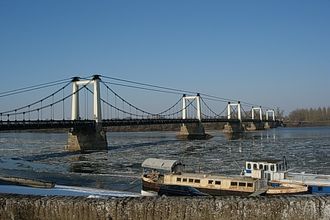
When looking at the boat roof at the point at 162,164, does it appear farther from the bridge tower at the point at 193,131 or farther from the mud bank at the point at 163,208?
the bridge tower at the point at 193,131

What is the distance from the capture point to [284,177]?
28.2 metres

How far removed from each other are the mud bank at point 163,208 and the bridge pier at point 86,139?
69047 millimetres

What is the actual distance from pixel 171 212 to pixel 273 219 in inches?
72.0

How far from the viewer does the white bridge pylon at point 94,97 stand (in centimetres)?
8855

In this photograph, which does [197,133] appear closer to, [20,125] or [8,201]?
[20,125]

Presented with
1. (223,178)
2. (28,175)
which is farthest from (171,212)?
(28,175)

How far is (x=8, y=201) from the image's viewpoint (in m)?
8.11

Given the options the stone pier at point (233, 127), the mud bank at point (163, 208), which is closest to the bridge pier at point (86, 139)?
the mud bank at point (163, 208)

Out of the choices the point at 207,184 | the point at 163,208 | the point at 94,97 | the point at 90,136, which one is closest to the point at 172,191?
the point at 207,184

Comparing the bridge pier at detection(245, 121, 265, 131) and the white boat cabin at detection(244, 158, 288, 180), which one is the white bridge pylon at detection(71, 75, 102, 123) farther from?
the bridge pier at detection(245, 121, 265, 131)

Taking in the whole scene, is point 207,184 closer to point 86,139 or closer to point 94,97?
point 86,139

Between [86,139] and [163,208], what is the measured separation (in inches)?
2916

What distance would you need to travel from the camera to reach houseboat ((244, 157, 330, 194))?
2595 cm

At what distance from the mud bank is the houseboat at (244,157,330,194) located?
19.4 meters
